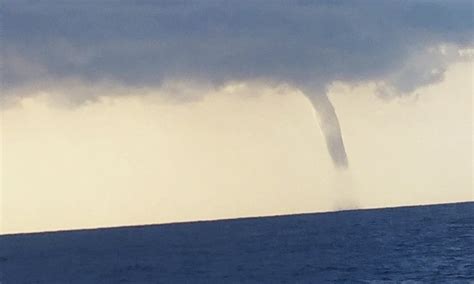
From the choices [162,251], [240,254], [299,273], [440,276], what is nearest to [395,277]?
[440,276]

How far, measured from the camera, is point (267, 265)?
4508 inches

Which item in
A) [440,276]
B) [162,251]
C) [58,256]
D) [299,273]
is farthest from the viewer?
[58,256]

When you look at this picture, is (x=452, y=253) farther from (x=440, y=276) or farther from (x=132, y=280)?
(x=132, y=280)

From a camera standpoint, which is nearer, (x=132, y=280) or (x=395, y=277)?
(x=395, y=277)

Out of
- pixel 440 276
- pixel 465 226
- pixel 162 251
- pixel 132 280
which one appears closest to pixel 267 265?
pixel 132 280

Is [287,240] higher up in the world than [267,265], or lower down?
higher up

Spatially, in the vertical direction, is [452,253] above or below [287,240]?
below

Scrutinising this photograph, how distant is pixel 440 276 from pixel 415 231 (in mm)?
81823

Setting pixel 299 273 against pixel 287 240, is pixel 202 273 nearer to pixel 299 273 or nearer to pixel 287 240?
pixel 299 273

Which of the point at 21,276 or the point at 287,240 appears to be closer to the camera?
the point at 21,276

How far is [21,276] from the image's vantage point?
12169 cm

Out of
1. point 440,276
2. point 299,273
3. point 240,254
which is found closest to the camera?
point 440,276

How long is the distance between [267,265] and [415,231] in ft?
217

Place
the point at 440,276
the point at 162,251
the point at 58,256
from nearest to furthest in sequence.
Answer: the point at 440,276 < the point at 162,251 < the point at 58,256
